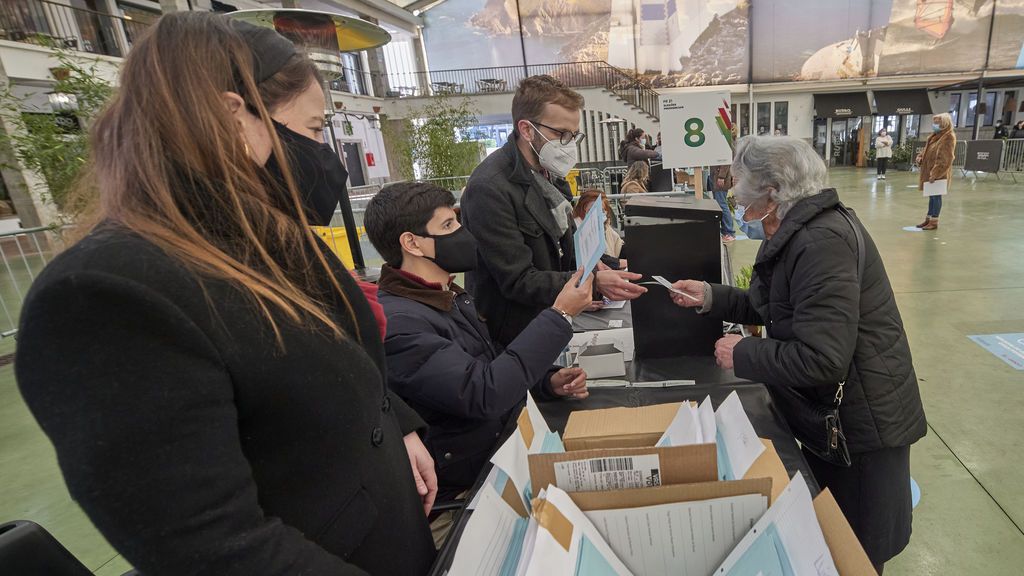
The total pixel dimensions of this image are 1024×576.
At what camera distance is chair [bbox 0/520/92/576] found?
2.89 ft

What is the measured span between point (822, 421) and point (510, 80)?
66.5 feet

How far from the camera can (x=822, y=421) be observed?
4.25ft

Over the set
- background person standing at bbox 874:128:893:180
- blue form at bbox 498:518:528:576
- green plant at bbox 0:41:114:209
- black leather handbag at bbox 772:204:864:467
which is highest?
green plant at bbox 0:41:114:209

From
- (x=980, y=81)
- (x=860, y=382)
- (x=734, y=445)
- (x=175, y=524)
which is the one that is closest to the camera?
(x=175, y=524)

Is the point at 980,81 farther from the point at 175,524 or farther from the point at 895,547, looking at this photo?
the point at 175,524

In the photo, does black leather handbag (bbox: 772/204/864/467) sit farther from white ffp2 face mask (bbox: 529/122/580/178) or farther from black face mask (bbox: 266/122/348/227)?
black face mask (bbox: 266/122/348/227)

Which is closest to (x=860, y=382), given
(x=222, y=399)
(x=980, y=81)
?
(x=222, y=399)

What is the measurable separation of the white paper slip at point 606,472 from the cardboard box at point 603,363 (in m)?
0.84

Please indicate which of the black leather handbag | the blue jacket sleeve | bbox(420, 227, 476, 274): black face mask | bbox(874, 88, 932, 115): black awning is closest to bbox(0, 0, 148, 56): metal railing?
bbox(420, 227, 476, 274): black face mask

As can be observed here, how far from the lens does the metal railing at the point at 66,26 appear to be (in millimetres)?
8672

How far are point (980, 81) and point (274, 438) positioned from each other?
2140 centimetres

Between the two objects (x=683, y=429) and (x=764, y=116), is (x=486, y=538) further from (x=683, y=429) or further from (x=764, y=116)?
(x=764, y=116)

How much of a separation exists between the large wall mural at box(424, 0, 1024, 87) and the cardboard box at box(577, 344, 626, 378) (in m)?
19.3

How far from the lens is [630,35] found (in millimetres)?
18562
